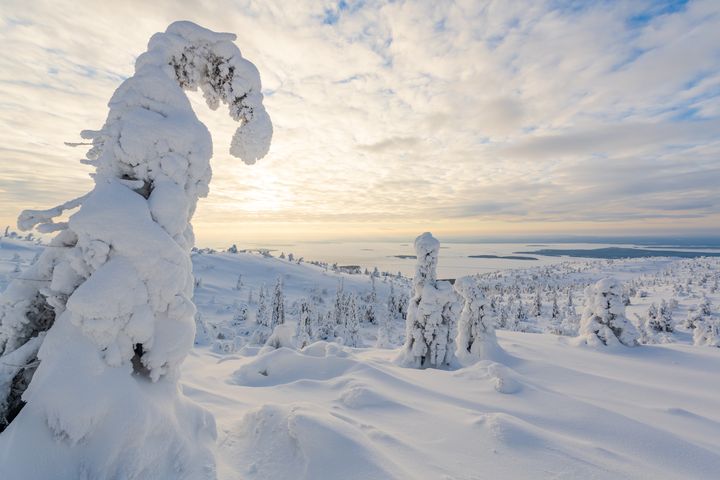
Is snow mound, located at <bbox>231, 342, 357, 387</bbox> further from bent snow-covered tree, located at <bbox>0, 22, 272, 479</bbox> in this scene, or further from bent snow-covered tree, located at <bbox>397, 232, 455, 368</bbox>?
bent snow-covered tree, located at <bbox>397, 232, 455, 368</bbox>

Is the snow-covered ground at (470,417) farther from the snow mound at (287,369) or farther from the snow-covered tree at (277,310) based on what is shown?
the snow-covered tree at (277,310)

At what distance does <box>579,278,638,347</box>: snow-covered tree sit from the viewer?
18062 mm

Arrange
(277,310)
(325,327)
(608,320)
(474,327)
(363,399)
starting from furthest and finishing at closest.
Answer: (277,310), (325,327), (608,320), (474,327), (363,399)

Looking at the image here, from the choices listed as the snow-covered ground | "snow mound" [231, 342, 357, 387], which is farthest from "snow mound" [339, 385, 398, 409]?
"snow mound" [231, 342, 357, 387]

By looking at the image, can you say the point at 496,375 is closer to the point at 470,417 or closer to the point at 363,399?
the point at 470,417

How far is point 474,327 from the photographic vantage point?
18.2m

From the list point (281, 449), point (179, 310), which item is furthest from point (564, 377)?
point (179, 310)

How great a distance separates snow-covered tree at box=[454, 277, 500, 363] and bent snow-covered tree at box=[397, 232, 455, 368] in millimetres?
1513

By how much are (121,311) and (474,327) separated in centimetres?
1754

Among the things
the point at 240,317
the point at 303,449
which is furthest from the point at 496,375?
the point at 240,317

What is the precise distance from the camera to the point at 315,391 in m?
9.27

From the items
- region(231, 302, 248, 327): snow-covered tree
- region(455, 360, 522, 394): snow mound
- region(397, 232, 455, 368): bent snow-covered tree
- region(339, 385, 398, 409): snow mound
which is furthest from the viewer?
region(231, 302, 248, 327): snow-covered tree

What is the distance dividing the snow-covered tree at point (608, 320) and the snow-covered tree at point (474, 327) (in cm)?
664

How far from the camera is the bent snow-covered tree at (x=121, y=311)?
4.08 m
